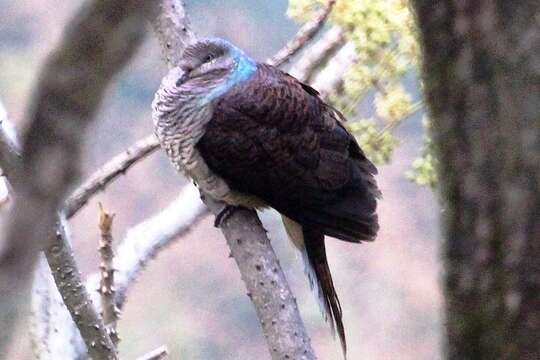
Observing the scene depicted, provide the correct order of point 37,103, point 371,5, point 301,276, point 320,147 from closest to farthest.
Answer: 1. point 37,103
2. point 371,5
3. point 320,147
4. point 301,276

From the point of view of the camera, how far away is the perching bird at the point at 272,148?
1442 mm

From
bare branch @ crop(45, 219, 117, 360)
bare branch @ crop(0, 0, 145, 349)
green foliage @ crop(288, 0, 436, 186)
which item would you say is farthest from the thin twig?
bare branch @ crop(0, 0, 145, 349)

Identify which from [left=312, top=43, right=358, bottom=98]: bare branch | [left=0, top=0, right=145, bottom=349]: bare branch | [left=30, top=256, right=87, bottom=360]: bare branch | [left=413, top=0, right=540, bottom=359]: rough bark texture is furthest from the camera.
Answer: [left=312, top=43, right=358, bottom=98]: bare branch

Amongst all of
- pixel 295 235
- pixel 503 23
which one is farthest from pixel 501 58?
pixel 295 235

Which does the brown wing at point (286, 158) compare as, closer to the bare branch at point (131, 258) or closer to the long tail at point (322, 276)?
the long tail at point (322, 276)

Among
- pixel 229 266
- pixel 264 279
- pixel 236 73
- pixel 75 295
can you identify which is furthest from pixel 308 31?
pixel 229 266

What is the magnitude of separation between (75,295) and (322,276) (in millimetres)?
496

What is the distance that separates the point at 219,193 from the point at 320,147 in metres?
0.17

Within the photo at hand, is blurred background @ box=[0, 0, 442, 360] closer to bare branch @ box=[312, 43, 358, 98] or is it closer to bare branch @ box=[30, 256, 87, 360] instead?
bare branch @ box=[312, 43, 358, 98]

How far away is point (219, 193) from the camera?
4.80ft

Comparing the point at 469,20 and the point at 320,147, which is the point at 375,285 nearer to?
the point at 320,147

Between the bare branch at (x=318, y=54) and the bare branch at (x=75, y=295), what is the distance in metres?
0.81

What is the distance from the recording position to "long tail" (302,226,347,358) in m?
1.47

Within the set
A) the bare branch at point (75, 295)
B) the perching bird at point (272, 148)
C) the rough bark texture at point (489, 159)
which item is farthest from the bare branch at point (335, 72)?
the rough bark texture at point (489, 159)
